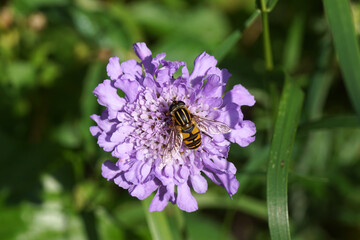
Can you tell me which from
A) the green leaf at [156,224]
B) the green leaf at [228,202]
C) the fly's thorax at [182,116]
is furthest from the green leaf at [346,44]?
the green leaf at [228,202]

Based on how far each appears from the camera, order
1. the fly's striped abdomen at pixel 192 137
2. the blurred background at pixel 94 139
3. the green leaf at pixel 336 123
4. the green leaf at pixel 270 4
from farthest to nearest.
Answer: the blurred background at pixel 94 139 → the green leaf at pixel 336 123 → the green leaf at pixel 270 4 → the fly's striped abdomen at pixel 192 137

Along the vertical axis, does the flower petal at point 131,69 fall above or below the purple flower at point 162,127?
above

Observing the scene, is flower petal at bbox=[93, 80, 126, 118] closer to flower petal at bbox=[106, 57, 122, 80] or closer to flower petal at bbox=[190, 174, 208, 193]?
flower petal at bbox=[106, 57, 122, 80]

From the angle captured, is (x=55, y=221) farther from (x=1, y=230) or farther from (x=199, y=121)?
(x=199, y=121)

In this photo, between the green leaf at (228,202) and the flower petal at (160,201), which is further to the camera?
the green leaf at (228,202)

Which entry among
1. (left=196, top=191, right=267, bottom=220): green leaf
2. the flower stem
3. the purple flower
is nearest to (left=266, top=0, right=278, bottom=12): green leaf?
the flower stem

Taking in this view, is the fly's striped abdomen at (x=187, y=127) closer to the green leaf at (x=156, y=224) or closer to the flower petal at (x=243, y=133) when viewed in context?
the flower petal at (x=243, y=133)
